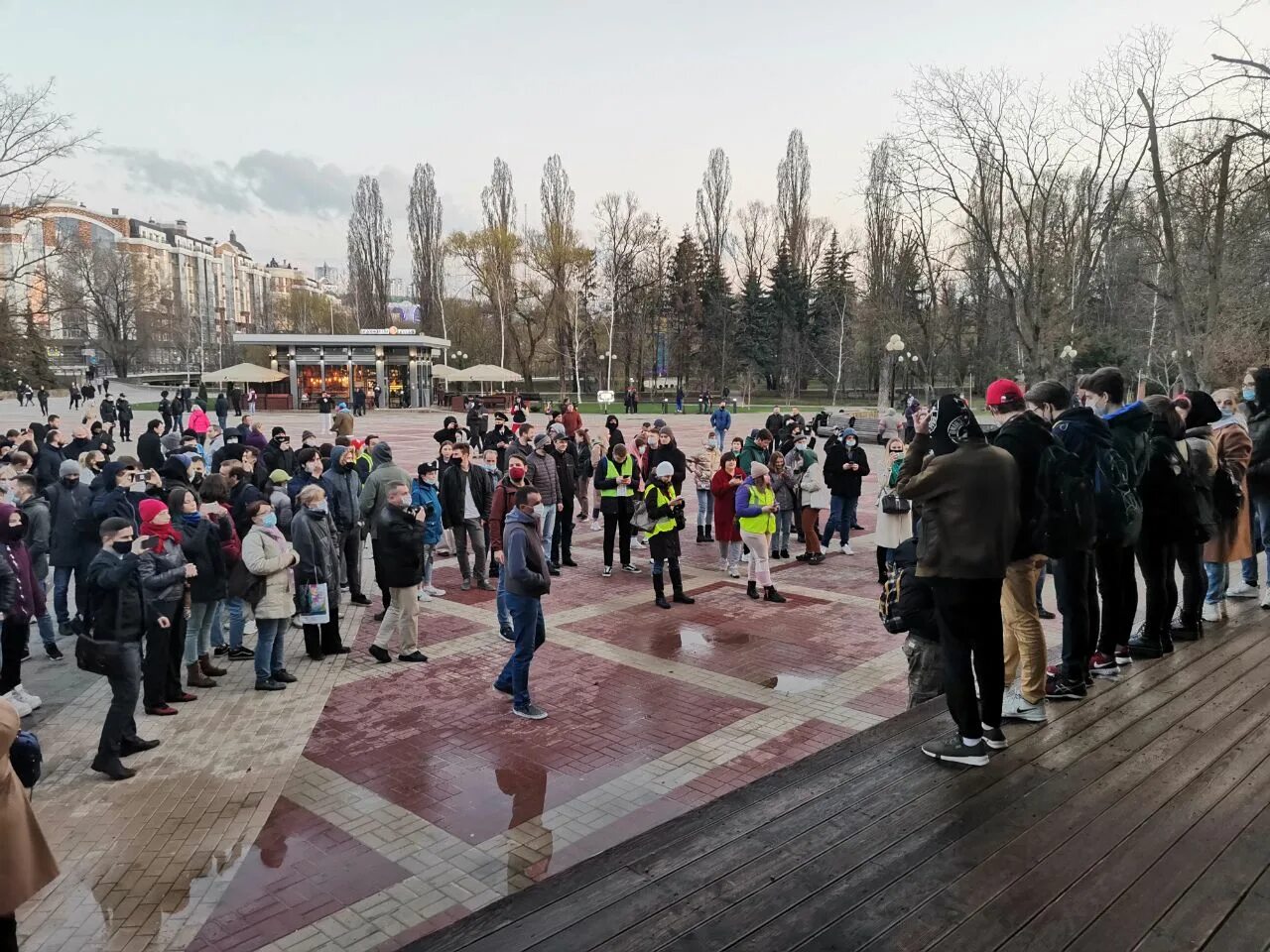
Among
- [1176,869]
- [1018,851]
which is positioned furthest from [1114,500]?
[1018,851]

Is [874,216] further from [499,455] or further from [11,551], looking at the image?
[11,551]

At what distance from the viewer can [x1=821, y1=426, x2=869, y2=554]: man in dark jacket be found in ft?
41.8

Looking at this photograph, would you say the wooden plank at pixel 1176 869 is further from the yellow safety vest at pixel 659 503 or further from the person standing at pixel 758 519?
the yellow safety vest at pixel 659 503

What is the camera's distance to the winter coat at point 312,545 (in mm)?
7914

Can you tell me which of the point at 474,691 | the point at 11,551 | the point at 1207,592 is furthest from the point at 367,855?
the point at 1207,592

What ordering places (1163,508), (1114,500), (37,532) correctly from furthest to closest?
(37,532) < (1163,508) < (1114,500)

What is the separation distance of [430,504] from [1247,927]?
8.95m

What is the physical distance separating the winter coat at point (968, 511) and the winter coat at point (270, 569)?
18.5 feet

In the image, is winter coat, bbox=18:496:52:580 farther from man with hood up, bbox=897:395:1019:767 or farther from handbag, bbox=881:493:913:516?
handbag, bbox=881:493:913:516

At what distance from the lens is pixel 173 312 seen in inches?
3839

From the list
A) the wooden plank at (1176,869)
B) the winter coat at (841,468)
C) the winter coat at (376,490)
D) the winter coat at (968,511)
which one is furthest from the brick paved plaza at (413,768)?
the winter coat at (841,468)

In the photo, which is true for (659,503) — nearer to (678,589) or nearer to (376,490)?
(678,589)

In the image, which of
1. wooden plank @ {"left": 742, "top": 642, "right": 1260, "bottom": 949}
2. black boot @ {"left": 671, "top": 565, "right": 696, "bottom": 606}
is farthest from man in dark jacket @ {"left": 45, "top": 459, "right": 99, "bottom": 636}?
wooden plank @ {"left": 742, "top": 642, "right": 1260, "bottom": 949}

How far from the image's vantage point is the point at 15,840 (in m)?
3.23
